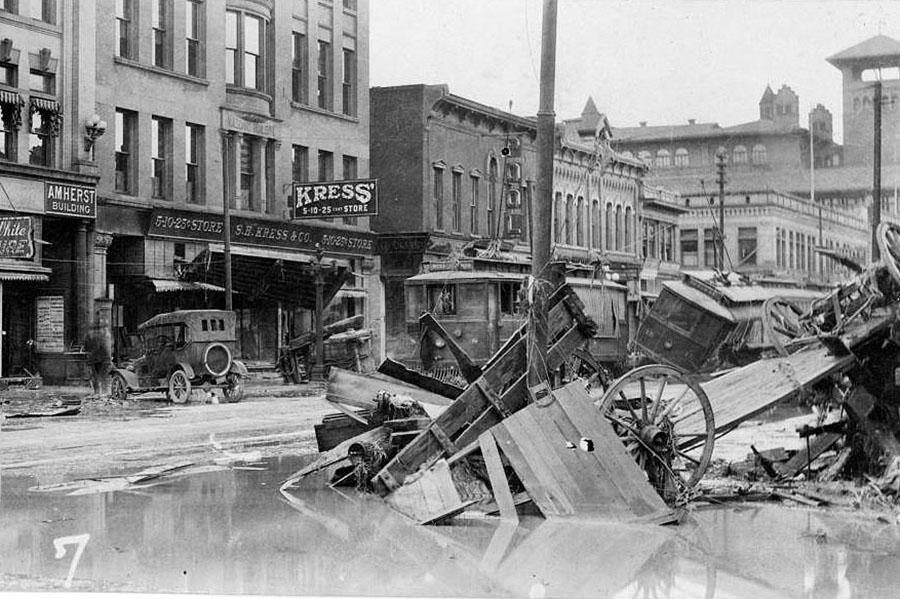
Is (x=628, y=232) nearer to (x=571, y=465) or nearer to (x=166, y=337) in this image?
(x=166, y=337)

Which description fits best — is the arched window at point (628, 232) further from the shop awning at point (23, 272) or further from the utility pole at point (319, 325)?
the shop awning at point (23, 272)

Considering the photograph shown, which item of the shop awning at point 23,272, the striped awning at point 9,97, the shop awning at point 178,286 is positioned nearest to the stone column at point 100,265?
the shop awning at point 178,286

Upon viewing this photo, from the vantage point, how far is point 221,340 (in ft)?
85.0

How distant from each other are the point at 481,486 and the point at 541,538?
160 centimetres

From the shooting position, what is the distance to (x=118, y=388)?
82.0ft

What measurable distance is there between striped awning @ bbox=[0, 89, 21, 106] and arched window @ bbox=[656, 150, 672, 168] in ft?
52.0

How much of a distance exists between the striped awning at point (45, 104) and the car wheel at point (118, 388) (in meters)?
7.56

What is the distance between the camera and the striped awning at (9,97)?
87.7 ft

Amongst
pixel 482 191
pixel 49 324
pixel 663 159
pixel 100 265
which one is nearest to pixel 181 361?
pixel 49 324

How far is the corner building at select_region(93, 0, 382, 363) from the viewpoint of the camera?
30281mm

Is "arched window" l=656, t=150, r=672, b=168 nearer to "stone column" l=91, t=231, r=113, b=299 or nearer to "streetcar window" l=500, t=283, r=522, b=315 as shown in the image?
"streetcar window" l=500, t=283, r=522, b=315

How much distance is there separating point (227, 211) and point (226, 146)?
1.88m

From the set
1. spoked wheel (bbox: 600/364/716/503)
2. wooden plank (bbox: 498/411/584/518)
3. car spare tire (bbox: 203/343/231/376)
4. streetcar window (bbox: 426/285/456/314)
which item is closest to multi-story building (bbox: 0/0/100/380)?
car spare tire (bbox: 203/343/231/376)

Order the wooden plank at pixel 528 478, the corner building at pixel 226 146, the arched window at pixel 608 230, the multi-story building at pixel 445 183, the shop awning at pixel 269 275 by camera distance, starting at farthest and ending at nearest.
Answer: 1. the shop awning at pixel 269 275
2. the corner building at pixel 226 146
3. the multi-story building at pixel 445 183
4. the arched window at pixel 608 230
5. the wooden plank at pixel 528 478
